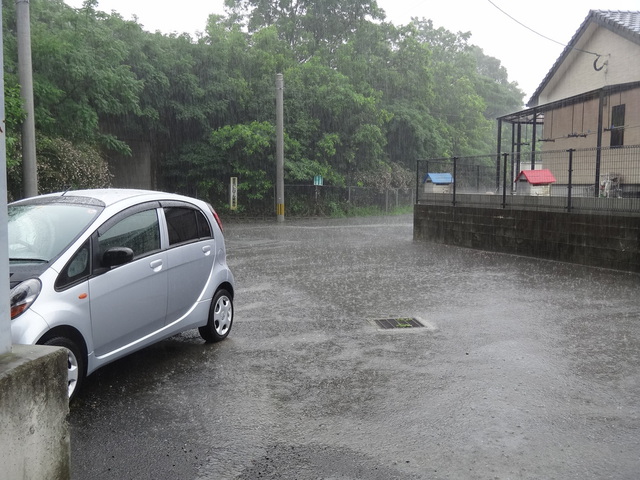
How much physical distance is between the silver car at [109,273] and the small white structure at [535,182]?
11231 millimetres

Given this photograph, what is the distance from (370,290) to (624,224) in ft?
18.4

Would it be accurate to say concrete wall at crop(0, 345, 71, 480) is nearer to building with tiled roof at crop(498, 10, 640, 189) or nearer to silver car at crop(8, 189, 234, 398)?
silver car at crop(8, 189, 234, 398)

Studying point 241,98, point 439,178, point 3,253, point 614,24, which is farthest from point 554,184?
point 241,98

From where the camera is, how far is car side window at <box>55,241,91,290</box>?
486 cm

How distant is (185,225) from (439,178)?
47.6ft

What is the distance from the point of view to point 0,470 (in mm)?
2805

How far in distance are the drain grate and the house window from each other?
14.8 meters

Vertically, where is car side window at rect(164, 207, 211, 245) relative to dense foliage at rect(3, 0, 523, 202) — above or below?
below

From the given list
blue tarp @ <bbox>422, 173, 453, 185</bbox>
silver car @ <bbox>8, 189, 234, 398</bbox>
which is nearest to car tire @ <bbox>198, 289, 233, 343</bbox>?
silver car @ <bbox>8, 189, 234, 398</bbox>

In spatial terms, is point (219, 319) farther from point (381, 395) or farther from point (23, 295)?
point (23, 295)

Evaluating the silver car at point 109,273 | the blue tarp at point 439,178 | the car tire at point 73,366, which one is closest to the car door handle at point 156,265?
the silver car at point 109,273

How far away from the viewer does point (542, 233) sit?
1453cm

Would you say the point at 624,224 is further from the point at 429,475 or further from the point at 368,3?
the point at 368,3

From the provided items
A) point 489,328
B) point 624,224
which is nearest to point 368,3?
point 624,224
